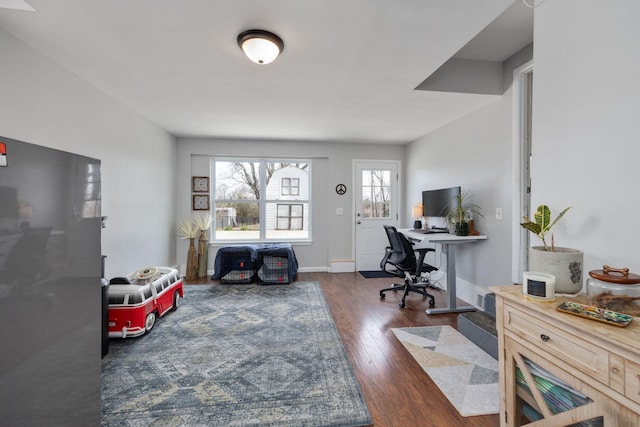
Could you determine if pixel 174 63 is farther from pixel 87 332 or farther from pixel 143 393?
pixel 143 393

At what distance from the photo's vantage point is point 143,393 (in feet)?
5.70

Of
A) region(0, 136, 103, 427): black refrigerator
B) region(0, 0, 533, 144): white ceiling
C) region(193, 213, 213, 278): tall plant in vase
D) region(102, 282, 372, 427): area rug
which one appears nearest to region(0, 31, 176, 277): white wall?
region(0, 0, 533, 144): white ceiling

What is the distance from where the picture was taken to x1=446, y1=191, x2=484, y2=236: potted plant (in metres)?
3.19

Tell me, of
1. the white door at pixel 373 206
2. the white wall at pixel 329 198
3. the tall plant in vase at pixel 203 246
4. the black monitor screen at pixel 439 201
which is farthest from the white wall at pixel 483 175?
the tall plant in vase at pixel 203 246

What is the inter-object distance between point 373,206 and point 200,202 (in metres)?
2.99

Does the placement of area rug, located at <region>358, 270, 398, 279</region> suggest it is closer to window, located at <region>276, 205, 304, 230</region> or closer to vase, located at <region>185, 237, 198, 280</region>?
window, located at <region>276, 205, 304, 230</region>

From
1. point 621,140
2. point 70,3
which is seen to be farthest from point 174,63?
point 621,140

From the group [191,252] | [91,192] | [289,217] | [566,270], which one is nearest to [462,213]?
[566,270]

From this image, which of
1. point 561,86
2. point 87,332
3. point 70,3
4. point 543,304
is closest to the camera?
point 543,304

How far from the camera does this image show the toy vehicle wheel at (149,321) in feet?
8.10

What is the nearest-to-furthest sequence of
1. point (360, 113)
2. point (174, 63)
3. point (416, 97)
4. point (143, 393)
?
point (143, 393), point (174, 63), point (416, 97), point (360, 113)

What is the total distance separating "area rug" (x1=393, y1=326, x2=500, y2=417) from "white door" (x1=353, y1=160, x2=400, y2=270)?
2337 mm

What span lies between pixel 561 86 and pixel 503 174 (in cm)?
172

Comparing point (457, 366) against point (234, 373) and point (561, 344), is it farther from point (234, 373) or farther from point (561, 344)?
point (234, 373)
